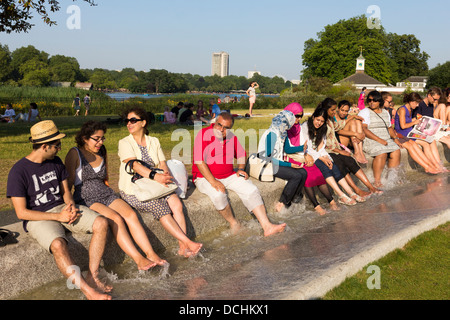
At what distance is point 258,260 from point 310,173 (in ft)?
7.83

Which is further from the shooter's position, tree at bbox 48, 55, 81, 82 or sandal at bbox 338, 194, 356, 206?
tree at bbox 48, 55, 81, 82

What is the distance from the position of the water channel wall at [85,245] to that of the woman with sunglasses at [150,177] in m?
0.17

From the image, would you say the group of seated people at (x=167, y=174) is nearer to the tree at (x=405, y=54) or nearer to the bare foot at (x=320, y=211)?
the bare foot at (x=320, y=211)

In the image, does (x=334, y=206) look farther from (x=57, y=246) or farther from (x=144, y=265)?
(x=57, y=246)

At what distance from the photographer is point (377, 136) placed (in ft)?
29.2

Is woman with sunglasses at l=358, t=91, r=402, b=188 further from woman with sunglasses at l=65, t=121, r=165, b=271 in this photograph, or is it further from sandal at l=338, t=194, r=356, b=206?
woman with sunglasses at l=65, t=121, r=165, b=271

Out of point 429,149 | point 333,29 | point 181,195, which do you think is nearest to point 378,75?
point 333,29

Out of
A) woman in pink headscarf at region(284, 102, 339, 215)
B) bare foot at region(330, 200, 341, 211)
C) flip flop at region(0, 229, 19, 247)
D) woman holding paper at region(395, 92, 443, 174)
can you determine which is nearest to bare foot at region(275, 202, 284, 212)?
woman in pink headscarf at region(284, 102, 339, 215)

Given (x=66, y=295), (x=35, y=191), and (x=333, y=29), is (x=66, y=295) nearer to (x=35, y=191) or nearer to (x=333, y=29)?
(x=35, y=191)

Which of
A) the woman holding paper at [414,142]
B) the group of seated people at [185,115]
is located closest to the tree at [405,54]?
the group of seated people at [185,115]

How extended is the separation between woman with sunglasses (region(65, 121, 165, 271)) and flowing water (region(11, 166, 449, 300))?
0.27m

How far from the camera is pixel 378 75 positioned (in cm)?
8769

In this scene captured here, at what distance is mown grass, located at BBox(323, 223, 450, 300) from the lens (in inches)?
157

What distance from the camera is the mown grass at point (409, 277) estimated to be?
13.1ft
